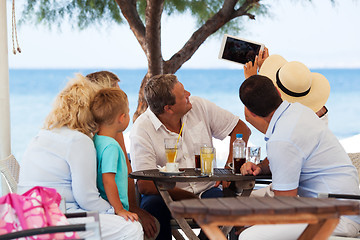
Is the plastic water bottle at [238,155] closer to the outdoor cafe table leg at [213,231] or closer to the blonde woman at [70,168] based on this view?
the blonde woman at [70,168]

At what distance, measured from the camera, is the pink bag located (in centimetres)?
185

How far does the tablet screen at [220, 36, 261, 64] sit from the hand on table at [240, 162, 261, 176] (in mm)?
944

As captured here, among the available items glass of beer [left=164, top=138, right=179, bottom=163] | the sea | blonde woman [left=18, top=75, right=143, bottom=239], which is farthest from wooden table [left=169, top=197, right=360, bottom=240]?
the sea

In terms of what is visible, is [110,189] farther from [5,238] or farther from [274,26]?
[274,26]

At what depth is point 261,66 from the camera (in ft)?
11.2

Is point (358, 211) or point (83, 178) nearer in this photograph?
point (358, 211)

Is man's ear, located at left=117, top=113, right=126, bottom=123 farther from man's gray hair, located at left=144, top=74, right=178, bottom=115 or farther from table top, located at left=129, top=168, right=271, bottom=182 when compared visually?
man's gray hair, located at left=144, top=74, right=178, bottom=115

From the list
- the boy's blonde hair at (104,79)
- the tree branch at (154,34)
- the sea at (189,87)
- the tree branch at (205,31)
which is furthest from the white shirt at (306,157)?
the sea at (189,87)

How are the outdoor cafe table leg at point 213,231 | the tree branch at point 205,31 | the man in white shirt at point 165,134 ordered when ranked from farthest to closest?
the tree branch at point 205,31 → the man in white shirt at point 165,134 → the outdoor cafe table leg at point 213,231

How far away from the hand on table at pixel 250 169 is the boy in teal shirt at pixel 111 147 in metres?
0.58

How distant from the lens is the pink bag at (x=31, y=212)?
1.85 metres

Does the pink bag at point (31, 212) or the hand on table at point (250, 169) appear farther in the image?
the hand on table at point (250, 169)

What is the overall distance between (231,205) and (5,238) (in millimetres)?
706

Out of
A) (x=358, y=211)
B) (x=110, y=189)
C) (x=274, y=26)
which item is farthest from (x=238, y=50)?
(x=274, y=26)
